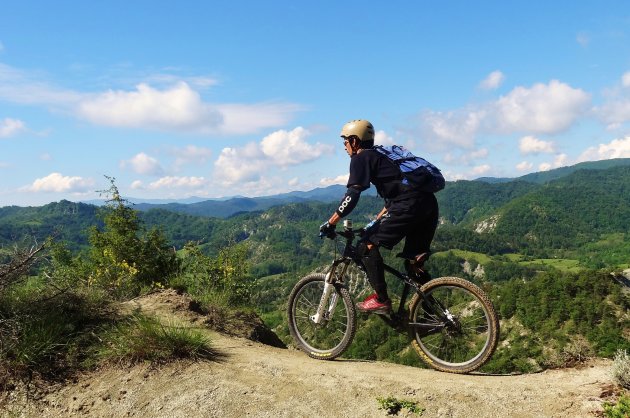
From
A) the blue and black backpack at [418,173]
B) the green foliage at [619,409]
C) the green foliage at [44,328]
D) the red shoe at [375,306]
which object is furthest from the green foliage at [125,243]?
the green foliage at [619,409]

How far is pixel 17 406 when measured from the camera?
15.6 feet

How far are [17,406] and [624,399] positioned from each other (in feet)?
21.0

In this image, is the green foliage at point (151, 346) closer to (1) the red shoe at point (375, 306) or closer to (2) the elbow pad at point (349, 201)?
(1) the red shoe at point (375, 306)

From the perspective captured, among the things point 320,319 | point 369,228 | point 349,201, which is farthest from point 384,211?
point 320,319

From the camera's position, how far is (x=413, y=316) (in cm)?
600

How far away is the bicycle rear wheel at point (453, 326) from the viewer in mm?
5363

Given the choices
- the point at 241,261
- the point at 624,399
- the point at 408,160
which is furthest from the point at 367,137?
the point at 241,261

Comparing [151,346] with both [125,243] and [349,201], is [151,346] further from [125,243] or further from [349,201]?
[125,243]

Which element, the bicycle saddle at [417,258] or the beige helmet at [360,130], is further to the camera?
the beige helmet at [360,130]

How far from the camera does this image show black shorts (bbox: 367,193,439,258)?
5.70 m

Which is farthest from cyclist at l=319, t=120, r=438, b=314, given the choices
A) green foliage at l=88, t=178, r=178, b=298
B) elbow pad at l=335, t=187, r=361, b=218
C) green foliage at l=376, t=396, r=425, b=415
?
green foliage at l=88, t=178, r=178, b=298

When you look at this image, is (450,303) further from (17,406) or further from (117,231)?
(117,231)

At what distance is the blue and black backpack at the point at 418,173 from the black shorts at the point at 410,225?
17 centimetres

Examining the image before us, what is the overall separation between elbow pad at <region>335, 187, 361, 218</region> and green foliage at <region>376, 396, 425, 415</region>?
2.48 meters
